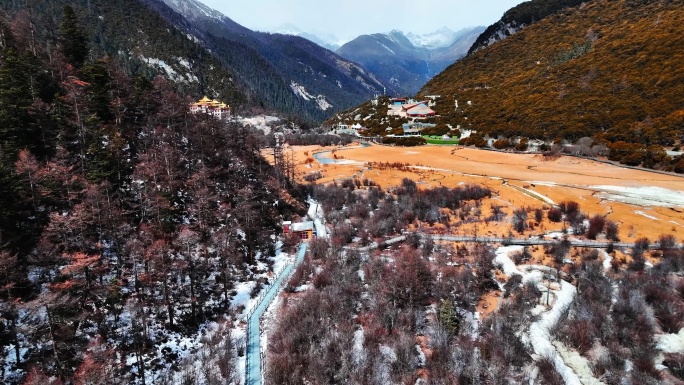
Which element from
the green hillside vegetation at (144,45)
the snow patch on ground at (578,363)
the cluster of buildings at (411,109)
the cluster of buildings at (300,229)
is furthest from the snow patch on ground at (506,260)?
the green hillside vegetation at (144,45)

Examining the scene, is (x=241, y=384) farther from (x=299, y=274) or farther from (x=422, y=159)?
(x=422, y=159)

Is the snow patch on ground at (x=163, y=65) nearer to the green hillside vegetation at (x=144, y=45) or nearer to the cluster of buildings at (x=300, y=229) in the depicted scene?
the green hillside vegetation at (x=144, y=45)

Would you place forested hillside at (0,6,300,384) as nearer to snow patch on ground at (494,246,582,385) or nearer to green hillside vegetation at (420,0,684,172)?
snow patch on ground at (494,246,582,385)

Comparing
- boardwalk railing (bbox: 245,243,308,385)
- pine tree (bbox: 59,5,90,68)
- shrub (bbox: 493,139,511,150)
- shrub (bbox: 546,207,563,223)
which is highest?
pine tree (bbox: 59,5,90,68)

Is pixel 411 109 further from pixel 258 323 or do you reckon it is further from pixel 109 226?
pixel 109 226

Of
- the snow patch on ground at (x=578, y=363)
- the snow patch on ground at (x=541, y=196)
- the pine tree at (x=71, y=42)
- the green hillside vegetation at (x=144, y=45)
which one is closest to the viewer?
the snow patch on ground at (x=578, y=363)

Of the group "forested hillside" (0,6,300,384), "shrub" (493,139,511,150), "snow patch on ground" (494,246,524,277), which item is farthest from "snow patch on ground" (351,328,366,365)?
"shrub" (493,139,511,150)
